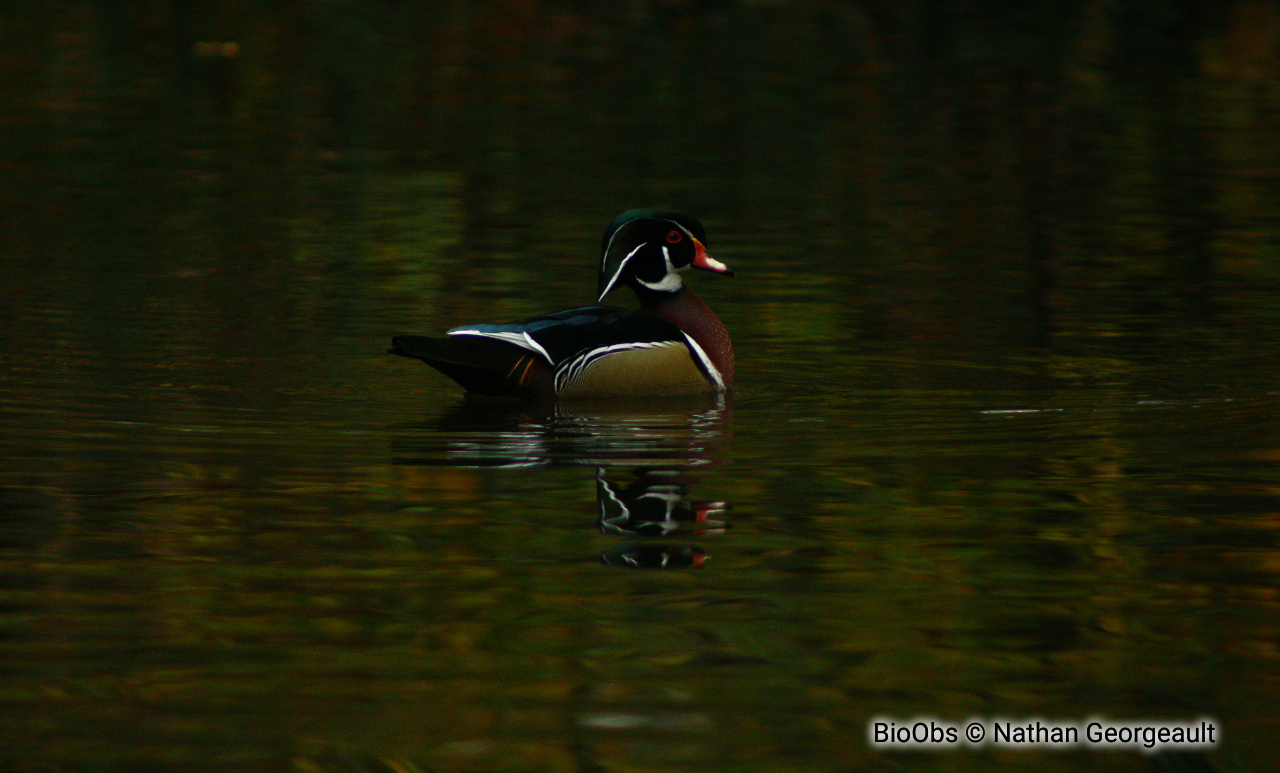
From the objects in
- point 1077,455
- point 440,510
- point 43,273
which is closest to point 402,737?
point 440,510

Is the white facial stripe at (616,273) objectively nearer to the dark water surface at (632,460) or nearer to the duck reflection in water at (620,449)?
the duck reflection in water at (620,449)

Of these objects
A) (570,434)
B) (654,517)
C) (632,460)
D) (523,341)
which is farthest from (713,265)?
(654,517)

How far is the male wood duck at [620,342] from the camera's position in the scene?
36.2 feet

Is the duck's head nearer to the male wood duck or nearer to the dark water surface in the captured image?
→ the male wood duck

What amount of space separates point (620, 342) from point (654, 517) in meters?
2.77

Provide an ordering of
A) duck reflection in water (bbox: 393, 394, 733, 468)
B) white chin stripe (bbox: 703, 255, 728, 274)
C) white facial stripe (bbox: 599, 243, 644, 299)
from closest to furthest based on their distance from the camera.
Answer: duck reflection in water (bbox: 393, 394, 733, 468) → white facial stripe (bbox: 599, 243, 644, 299) → white chin stripe (bbox: 703, 255, 728, 274)

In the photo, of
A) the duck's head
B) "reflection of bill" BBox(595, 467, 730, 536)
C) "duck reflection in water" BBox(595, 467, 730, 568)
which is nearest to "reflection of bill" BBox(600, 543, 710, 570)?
"duck reflection in water" BBox(595, 467, 730, 568)

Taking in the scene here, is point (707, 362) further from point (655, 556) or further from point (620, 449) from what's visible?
point (655, 556)

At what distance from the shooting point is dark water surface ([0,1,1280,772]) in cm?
625

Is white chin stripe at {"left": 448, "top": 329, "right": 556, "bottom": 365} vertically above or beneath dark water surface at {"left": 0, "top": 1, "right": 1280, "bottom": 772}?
above

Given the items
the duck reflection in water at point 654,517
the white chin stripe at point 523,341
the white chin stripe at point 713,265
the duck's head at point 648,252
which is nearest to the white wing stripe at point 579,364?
the white chin stripe at point 523,341

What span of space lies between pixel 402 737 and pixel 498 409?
5545 millimetres

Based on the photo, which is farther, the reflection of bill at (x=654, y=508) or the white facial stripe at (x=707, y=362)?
the white facial stripe at (x=707, y=362)

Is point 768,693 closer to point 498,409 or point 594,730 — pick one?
point 594,730
